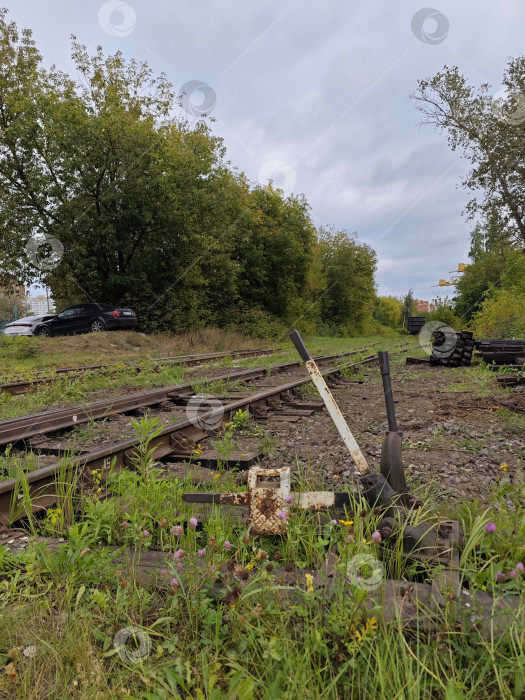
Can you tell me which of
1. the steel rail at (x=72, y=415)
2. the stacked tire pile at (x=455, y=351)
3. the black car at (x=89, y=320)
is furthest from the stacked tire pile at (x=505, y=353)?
the black car at (x=89, y=320)

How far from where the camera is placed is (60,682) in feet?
5.04

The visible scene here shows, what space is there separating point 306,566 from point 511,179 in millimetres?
26770

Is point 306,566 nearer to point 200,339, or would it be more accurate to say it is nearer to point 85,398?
point 85,398

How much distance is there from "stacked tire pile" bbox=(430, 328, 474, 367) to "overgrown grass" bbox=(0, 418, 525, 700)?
11.0 meters

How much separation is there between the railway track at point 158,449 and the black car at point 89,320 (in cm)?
1339

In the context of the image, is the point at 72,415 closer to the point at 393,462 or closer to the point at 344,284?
the point at 393,462

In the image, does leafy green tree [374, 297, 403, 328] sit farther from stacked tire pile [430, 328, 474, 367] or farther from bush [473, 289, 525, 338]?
stacked tire pile [430, 328, 474, 367]

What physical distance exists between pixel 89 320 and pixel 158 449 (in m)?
16.5

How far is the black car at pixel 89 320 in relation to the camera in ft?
63.4

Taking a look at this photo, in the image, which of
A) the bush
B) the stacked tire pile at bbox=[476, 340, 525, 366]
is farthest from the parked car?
the bush

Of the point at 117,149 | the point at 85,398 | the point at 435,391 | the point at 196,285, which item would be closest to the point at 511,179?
the point at 196,285

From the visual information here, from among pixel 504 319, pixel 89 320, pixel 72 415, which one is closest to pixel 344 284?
pixel 504 319

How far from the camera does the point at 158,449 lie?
422 centimetres

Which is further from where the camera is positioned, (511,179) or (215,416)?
(511,179)
